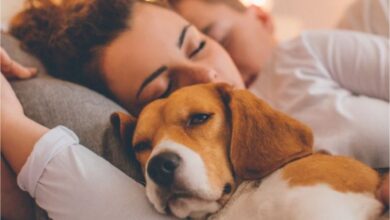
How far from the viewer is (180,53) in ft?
3.60

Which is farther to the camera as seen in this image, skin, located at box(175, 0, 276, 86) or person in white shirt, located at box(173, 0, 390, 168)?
skin, located at box(175, 0, 276, 86)

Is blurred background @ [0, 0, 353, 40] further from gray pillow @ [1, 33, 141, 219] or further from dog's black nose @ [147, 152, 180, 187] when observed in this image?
dog's black nose @ [147, 152, 180, 187]

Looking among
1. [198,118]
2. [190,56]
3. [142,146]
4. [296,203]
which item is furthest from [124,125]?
[296,203]

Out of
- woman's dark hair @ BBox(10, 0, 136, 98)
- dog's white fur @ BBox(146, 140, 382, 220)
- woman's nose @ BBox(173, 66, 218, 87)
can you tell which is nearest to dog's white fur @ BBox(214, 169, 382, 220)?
dog's white fur @ BBox(146, 140, 382, 220)

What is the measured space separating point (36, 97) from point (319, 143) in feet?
2.03

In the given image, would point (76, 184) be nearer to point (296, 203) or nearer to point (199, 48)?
point (296, 203)

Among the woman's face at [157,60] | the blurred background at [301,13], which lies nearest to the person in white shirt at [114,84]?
the woman's face at [157,60]

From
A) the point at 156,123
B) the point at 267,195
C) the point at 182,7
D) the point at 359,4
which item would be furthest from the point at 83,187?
the point at 359,4

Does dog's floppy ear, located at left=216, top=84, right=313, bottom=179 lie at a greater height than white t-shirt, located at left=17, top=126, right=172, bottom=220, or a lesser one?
greater

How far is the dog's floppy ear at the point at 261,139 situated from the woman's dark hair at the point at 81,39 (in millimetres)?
454

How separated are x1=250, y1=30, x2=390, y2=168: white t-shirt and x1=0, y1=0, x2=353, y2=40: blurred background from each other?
40.7 inches

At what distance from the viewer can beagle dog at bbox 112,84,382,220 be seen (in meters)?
0.71

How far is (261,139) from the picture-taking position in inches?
31.6

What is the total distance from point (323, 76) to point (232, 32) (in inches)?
13.9
